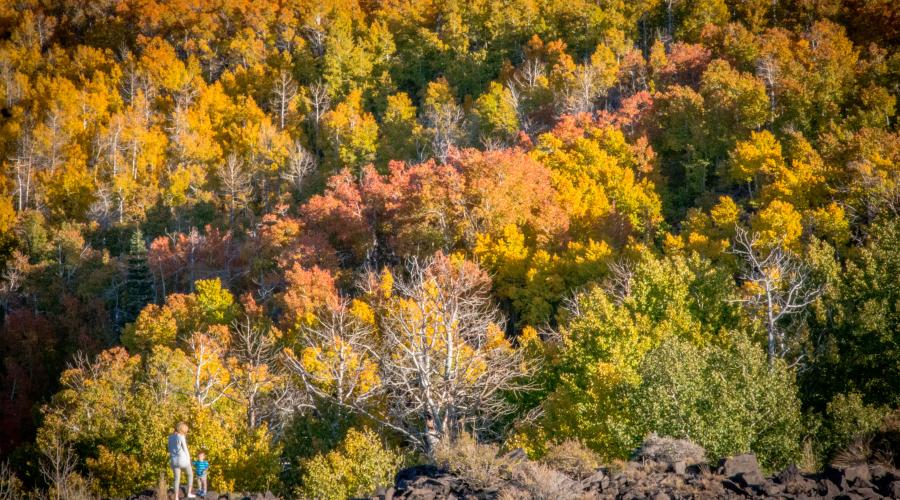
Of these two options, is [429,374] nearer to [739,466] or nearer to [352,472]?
[352,472]

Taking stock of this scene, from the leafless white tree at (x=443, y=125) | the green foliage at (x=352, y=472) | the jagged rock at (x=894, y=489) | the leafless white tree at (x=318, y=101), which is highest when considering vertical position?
the leafless white tree at (x=318, y=101)

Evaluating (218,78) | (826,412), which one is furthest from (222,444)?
(218,78)

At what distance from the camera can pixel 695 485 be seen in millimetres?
16469

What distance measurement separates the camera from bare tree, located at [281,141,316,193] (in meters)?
75.8

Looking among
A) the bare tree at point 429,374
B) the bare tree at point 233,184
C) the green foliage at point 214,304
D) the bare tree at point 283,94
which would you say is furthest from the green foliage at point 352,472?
the bare tree at point 283,94

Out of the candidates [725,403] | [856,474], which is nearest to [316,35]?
[725,403]

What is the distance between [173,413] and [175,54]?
85.2 meters

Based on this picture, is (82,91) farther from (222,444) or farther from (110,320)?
(222,444)

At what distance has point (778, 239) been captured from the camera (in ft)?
138

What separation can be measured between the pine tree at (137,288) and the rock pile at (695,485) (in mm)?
56232

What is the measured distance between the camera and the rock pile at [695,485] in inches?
626

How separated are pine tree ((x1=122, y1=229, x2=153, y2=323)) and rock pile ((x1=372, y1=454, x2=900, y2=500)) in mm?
56232

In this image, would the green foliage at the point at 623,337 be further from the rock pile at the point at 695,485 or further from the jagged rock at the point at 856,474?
the jagged rock at the point at 856,474

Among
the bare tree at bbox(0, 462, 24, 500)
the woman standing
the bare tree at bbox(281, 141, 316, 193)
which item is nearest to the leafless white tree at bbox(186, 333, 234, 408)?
the bare tree at bbox(0, 462, 24, 500)
